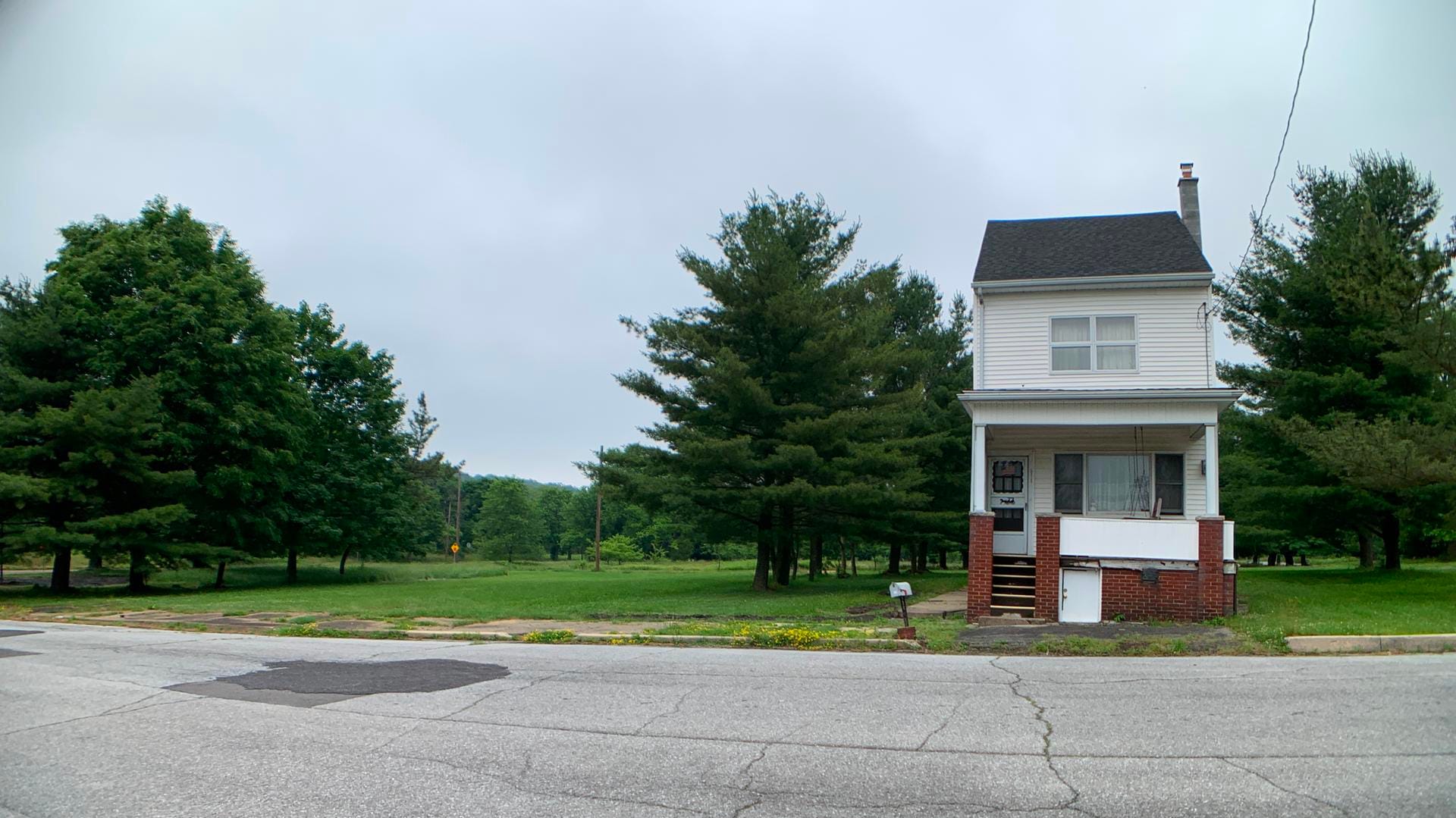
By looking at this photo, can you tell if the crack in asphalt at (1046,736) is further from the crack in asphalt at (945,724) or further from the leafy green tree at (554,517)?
the leafy green tree at (554,517)

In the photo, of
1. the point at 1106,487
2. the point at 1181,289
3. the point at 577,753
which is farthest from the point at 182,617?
the point at 1181,289

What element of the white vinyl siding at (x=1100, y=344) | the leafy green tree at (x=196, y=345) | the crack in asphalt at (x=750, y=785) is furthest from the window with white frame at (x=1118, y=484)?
the leafy green tree at (x=196, y=345)

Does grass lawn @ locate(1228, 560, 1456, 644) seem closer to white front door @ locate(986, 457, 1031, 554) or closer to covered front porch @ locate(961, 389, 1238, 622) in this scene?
covered front porch @ locate(961, 389, 1238, 622)

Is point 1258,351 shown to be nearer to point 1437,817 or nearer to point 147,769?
point 1437,817

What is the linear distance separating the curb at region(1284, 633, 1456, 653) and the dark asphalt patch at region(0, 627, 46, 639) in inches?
769

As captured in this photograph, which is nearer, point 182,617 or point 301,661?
point 301,661

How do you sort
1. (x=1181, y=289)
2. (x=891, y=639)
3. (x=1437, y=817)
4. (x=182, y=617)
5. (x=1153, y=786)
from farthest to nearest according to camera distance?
1. (x=182, y=617)
2. (x=1181, y=289)
3. (x=891, y=639)
4. (x=1153, y=786)
5. (x=1437, y=817)

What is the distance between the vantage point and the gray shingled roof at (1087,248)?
18.5 m

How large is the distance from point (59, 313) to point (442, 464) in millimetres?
33002

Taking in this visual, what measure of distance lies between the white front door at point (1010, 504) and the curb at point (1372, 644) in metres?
7.85

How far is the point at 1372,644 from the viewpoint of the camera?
1145 centimetres

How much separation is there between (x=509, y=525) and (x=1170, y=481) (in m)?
79.8

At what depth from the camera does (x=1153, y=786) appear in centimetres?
546

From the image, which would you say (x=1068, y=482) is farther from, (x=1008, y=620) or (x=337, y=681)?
(x=337, y=681)
